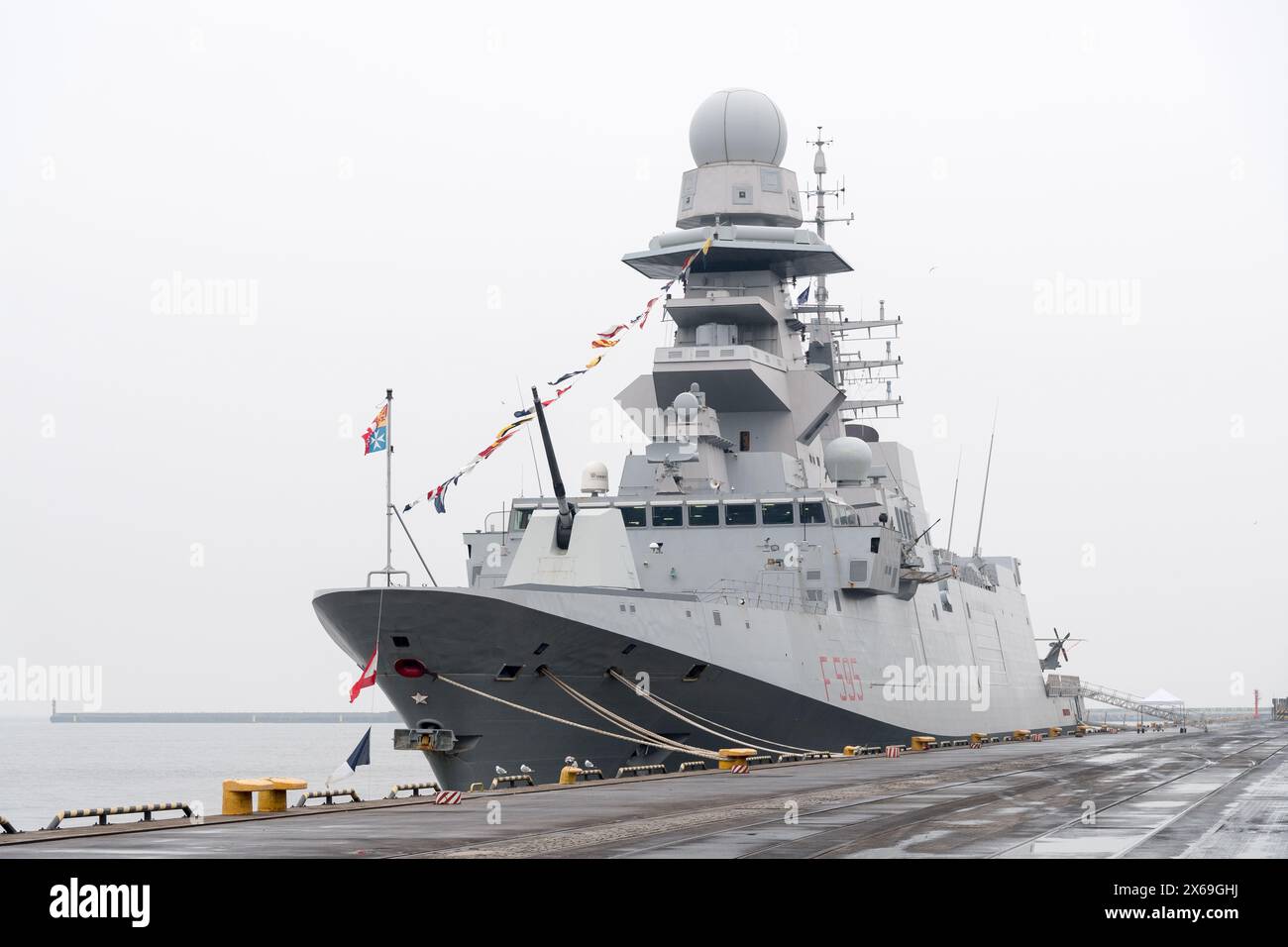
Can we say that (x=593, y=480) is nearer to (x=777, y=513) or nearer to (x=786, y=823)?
(x=777, y=513)

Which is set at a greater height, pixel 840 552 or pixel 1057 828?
pixel 840 552

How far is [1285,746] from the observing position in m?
37.3

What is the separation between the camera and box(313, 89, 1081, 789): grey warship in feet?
85.5

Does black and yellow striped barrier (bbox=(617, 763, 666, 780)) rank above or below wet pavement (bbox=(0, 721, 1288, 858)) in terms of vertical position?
below

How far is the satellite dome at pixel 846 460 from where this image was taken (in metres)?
40.6

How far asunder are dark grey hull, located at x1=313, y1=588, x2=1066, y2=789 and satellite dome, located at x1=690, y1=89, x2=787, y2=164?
1709 cm

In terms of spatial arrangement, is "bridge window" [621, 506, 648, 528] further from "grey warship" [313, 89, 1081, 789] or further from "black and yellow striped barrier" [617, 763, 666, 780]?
"black and yellow striped barrier" [617, 763, 666, 780]

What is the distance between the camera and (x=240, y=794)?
58.1 feet

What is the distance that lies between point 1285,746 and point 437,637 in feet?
76.3

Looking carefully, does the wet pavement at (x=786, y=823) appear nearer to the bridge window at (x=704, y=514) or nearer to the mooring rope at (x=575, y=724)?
the mooring rope at (x=575, y=724)

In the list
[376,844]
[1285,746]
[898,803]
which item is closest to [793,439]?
[1285,746]

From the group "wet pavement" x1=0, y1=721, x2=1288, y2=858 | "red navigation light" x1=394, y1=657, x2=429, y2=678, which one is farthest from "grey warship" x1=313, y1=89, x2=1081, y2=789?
"wet pavement" x1=0, y1=721, x2=1288, y2=858
